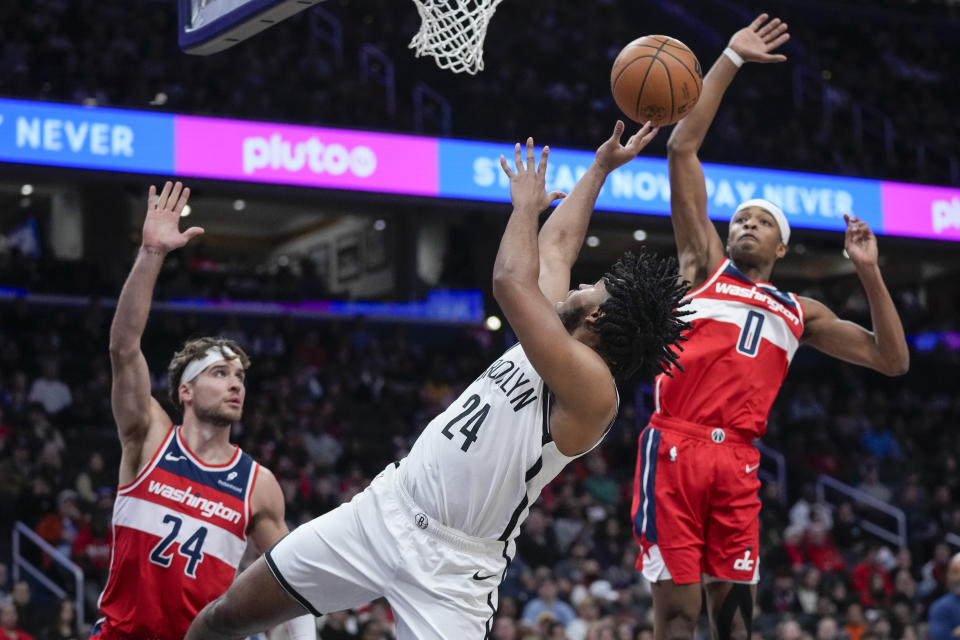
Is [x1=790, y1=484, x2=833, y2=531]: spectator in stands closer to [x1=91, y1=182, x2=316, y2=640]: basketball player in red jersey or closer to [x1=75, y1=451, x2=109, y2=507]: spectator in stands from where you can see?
[x1=75, y1=451, x2=109, y2=507]: spectator in stands

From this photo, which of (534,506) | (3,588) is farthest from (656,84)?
(534,506)

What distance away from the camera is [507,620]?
36.2ft

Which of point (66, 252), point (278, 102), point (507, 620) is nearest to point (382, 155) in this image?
point (278, 102)

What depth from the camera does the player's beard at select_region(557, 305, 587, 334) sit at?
14.1ft

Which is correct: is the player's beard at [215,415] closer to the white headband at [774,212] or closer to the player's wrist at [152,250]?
the player's wrist at [152,250]

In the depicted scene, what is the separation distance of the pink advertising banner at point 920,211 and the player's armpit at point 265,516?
A: 43.3 ft

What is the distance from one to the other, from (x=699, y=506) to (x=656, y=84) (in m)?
1.86

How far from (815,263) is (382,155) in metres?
13.0

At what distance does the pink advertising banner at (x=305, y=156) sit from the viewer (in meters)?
13.5

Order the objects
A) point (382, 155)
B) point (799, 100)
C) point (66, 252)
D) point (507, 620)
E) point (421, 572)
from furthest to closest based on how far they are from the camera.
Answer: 1. point (799, 100)
2. point (66, 252)
3. point (382, 155)
4. point (507, 620)
5. point (421, 572)

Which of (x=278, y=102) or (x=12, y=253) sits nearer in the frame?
(x=278, y=102)

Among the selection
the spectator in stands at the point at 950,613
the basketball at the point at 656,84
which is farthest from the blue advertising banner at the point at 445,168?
the basketball at the point at 656,84

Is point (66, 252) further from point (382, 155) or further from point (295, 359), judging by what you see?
point (382, 155)

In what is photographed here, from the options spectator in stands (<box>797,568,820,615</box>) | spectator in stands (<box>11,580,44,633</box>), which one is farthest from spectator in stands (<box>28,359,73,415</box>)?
spectator in stands (<box>797,568,820,615</box>)
